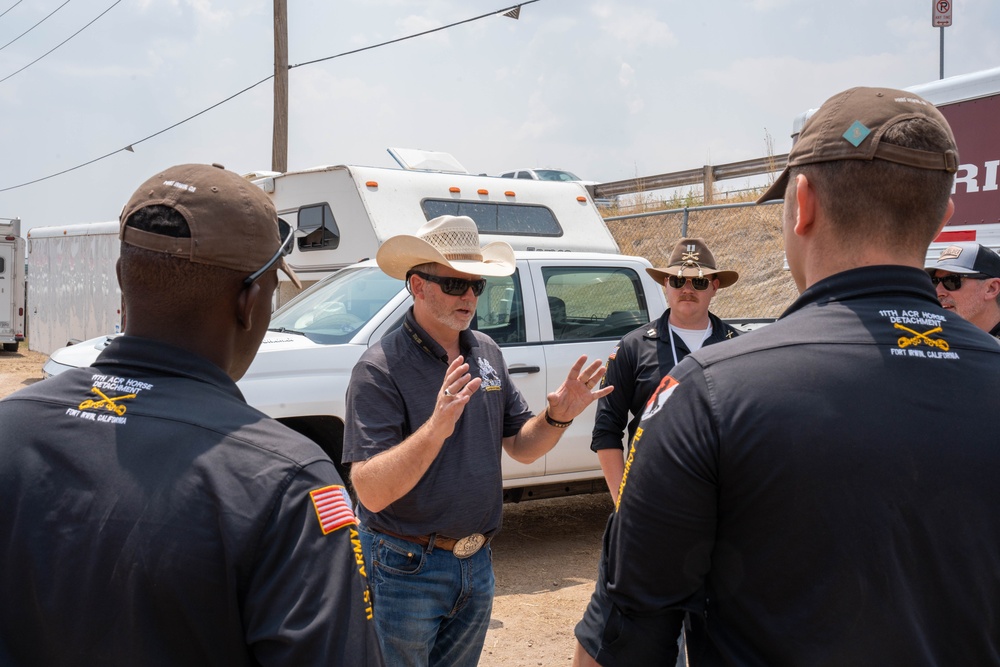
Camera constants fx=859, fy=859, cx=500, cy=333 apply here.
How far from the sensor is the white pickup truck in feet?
17.5

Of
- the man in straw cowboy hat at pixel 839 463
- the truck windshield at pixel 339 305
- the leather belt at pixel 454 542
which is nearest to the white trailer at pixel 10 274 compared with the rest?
the truck windshield at pixel 339 305

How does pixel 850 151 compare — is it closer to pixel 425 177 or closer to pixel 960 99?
pixel 425 177

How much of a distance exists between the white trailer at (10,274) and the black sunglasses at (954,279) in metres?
20.5

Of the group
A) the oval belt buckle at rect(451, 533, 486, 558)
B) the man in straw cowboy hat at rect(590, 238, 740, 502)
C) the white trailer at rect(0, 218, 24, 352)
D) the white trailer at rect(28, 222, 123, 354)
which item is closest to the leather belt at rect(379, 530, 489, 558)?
the oval belt buckle at rect(451, 533, 486, 558)

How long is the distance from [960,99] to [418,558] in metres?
6.48

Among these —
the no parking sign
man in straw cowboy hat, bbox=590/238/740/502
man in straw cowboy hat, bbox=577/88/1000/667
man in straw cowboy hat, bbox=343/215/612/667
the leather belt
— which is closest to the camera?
man in straw cowboy hat, bbox=577/88/1000/667

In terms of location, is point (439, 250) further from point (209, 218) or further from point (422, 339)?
point (209, 218)

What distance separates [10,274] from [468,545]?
797 inches

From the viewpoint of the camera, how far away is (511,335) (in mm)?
6145

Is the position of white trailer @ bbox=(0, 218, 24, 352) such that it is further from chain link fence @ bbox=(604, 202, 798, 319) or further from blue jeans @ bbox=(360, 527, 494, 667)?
blue jeans @ bbox=(360, 527, 494, 667)

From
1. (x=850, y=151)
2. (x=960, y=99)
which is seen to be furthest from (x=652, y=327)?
(x=960, y=99)

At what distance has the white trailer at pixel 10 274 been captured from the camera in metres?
19.6

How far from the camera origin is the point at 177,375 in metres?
1.44

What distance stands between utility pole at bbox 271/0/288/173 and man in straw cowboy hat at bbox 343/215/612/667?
1251 cm
